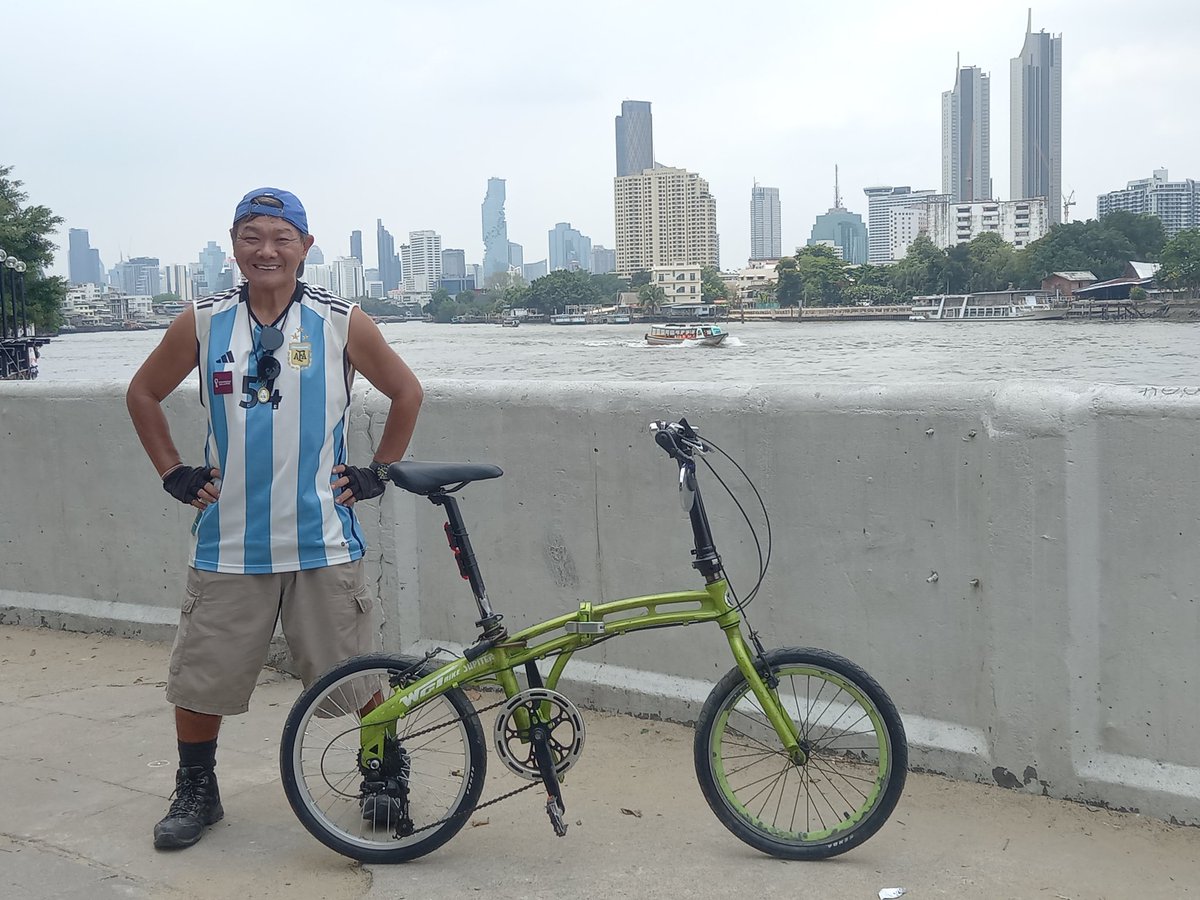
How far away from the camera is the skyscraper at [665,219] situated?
17000cm

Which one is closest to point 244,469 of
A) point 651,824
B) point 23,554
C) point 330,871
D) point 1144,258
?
point 330,871

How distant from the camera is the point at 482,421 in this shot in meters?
4.96

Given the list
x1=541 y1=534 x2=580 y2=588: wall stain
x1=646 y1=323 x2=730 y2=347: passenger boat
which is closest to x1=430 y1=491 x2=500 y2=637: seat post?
x1=541 y1=534 x2=580 y2=588: wall stain

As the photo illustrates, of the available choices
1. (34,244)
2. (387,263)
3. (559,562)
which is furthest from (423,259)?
(559,562)

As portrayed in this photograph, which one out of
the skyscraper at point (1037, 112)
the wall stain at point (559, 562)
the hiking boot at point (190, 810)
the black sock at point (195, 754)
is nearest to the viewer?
the hiking boot at point (190, 810)

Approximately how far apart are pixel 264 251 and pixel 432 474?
0.78m

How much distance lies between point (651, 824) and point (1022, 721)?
1193 mm

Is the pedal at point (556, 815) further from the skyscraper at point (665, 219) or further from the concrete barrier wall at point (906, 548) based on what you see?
the skyscraper at point (665, 219)

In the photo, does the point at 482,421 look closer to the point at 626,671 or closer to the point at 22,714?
the point at 626,671

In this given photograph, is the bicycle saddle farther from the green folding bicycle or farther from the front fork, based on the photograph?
the front fork

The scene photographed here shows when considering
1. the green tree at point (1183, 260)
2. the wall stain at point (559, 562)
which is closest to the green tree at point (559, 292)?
the green tree at point (1183, 260)

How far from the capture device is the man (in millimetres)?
3359

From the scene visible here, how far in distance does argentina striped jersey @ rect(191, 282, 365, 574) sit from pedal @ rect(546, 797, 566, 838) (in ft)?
2.86

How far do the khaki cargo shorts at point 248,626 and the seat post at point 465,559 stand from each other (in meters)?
0.35
